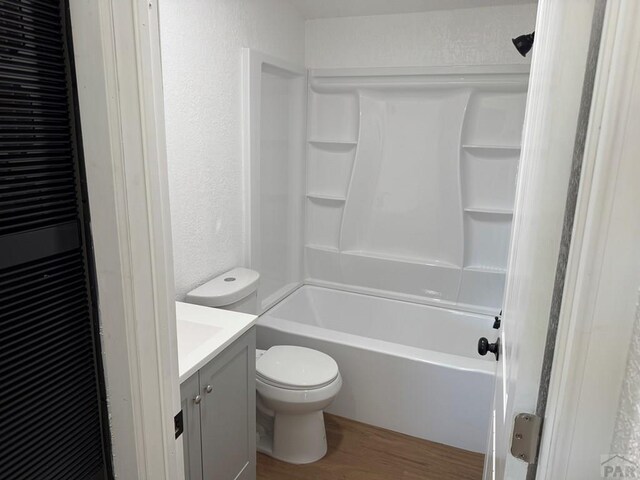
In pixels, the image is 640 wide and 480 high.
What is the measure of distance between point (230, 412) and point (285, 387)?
1.49ft

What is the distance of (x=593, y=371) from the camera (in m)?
0.59

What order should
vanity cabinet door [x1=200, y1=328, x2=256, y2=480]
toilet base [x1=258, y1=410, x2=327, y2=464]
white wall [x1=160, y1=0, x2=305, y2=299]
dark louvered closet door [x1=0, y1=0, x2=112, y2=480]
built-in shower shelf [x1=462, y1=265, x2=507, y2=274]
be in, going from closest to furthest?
dark louvered closet door [x1=0, y1=0, x2=112, y2=480] < vanity cabinet door [x1=200, y1=328, x2=256, y2=480] < white wall [x1=160, y1=0, x2=305, y2=299] < toilet base [x1=258, y1=410, x2=327, y2=464] < built-in shower shelf [x1=462, y1=265, x2=507, y2=274]

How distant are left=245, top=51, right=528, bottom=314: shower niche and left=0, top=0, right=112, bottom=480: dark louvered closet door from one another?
6.05 feet

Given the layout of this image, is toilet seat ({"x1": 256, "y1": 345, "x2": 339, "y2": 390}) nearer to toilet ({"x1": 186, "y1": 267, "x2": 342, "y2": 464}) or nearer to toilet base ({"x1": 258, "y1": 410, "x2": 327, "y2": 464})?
toilet ({"x1": 186, "y1": 267, "x2": 342, "y2": 464})

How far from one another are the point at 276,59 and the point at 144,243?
7.23 ft

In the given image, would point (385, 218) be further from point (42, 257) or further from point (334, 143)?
point (42, 257)

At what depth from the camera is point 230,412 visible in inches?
67.6

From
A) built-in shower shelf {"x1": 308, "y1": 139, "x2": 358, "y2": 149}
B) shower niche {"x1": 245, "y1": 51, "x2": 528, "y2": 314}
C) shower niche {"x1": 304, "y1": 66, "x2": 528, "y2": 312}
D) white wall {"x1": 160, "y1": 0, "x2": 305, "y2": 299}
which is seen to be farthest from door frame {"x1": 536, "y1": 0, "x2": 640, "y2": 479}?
built-in shower shelf {"x1": 308, "y1": 139, "x2": 358, "y2": 149}

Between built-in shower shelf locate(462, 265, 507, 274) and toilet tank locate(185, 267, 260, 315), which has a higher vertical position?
toilet tank locate(185, 267, 260, 315)

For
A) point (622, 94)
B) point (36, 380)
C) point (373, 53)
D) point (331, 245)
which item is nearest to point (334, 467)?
point (331, 245)

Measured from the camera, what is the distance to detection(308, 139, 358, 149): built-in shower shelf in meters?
3.23

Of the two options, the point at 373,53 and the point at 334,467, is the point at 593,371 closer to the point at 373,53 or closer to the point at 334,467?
the point at 334,467

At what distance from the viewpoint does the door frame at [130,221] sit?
0.72 meters

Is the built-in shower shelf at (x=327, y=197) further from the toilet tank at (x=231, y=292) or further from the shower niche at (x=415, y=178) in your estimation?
the toilet tank at (x=231, y=292)
